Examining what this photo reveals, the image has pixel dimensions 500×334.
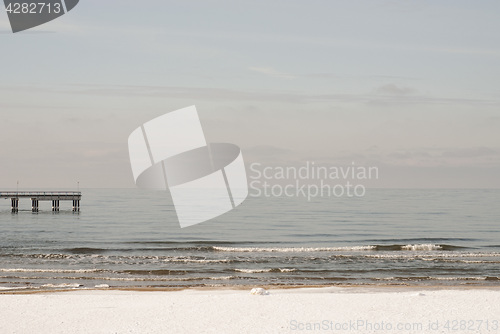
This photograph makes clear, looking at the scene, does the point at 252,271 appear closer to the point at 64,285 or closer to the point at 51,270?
the point at 64,285

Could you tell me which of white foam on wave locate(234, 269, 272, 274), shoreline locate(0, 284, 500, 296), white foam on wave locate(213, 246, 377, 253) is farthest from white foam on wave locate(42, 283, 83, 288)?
white foam on wave locate(213, 246, 377, 253)

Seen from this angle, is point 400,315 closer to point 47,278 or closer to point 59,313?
point 59,313

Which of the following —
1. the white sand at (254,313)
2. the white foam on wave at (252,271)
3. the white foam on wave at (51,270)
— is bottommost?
the white foam on wave at (252,271)

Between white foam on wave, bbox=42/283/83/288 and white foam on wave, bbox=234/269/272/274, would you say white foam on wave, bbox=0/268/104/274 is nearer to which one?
white foam on wave, bbox=42/283/83/288

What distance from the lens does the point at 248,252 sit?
36875 millimetres

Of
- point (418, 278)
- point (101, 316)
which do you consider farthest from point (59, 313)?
point (418, 278)

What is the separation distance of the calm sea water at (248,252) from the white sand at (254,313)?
22.9 feet

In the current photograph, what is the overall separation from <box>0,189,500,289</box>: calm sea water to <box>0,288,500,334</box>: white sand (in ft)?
22.9

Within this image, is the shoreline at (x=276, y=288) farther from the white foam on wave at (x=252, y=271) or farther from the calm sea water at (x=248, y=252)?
the white foam on wave at (x=252, y=271)

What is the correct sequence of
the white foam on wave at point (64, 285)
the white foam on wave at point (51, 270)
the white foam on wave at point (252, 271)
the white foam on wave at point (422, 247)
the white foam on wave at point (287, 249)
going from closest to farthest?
the white foam on wave at point (64, 285)
the white foam on wave at point (51, 270)
the white foam on wave at point (252, 271)
the white foam on wave at point (287, 249)
the white foam on wave at point (422, 247)

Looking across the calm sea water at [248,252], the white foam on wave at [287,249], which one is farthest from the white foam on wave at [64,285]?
the white foam on wave at [287,249]

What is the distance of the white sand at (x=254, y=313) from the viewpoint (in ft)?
45.5

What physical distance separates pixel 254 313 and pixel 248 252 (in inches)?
847

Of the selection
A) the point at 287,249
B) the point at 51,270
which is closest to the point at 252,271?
the point at 51,270
